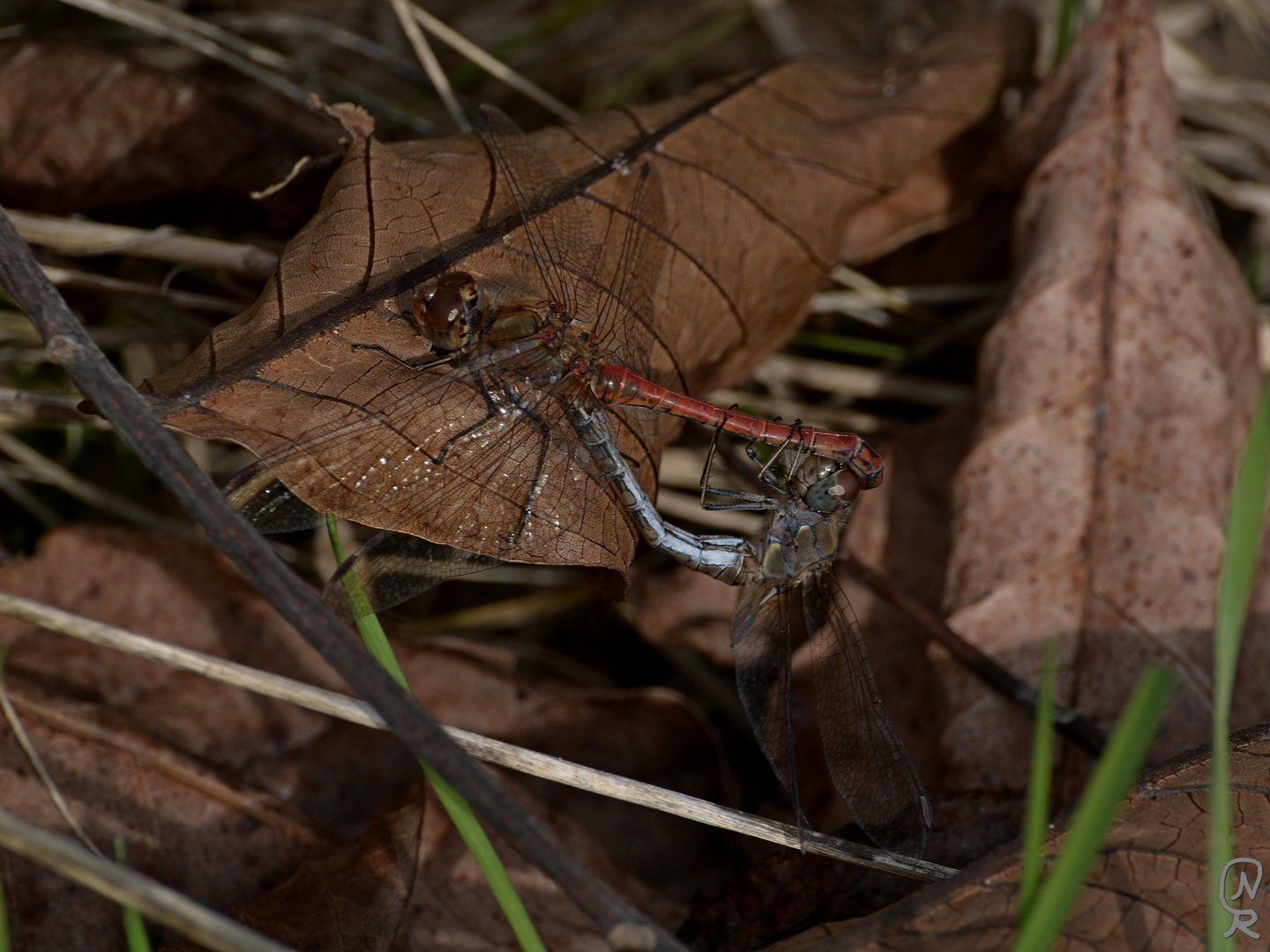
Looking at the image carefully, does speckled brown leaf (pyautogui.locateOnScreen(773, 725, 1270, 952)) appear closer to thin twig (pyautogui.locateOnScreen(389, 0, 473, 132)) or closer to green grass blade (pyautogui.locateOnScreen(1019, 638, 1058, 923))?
green grass blade (pyautogui.locateOnScreen(1019, 638, 1058, 923))

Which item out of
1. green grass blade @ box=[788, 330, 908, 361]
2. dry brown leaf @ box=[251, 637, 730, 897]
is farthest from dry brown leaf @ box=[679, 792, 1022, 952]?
green grass blade @ box=[788, 330, 908, 361]

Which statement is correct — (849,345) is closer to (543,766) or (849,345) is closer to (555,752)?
(555,752)

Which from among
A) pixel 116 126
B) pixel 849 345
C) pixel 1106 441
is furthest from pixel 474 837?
pixel 849 345

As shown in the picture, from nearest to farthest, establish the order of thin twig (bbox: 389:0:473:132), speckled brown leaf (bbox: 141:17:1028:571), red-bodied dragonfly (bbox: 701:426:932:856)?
speckled brown leaf (bbox: 141:17:1028:571)
red-bodied dragonfly (bbox: 701:426:932:856)
thin twig (bbox: 389:0:473:132)

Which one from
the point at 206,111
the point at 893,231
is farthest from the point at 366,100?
the point at 893,231

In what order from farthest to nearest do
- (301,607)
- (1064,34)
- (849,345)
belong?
(849,345) → (1064,34) → (301,607)

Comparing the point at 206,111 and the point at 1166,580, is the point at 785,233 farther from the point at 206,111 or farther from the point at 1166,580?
the point at 206,111

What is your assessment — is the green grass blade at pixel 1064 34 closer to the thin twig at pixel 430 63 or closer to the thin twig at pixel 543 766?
the thin twig at pixel 430 63
